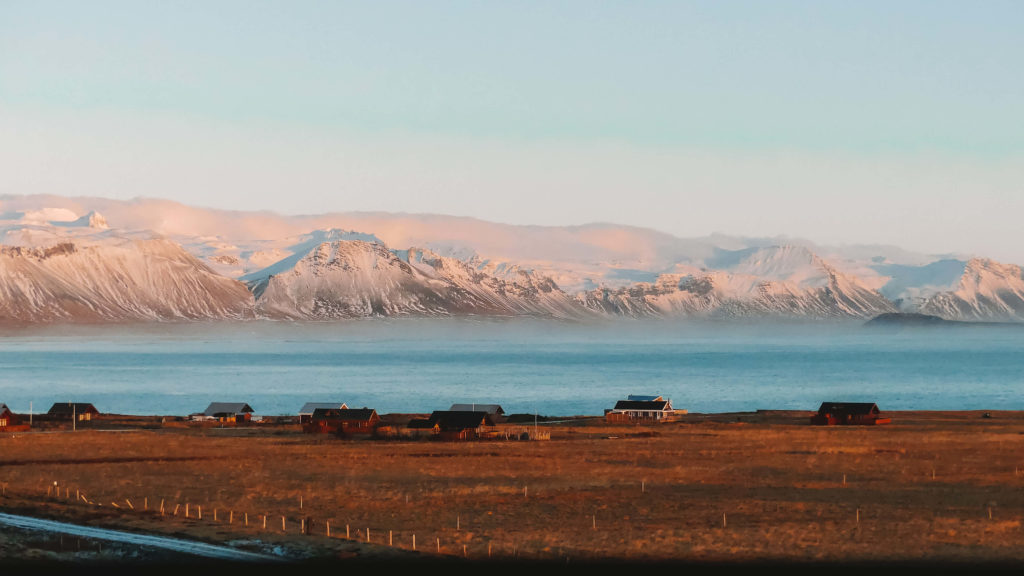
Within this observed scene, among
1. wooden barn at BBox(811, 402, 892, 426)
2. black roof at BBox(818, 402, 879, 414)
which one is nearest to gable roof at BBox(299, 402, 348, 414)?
wooden barn at BBox(811, 402, 892, 426)

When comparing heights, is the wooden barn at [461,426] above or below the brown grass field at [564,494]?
above

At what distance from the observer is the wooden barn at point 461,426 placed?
9300cm

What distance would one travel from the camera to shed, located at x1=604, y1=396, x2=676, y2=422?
118375mm

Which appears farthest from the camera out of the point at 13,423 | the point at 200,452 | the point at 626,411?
the point at 626,411

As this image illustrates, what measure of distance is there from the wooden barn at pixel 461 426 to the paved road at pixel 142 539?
47217 millimetres

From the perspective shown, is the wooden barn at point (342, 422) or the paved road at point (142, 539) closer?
the paved road at point (142, 539)

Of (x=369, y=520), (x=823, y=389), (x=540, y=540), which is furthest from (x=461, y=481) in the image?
(x=823, y=389)

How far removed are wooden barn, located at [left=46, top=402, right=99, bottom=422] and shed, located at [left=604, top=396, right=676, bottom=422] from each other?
46.6 metres

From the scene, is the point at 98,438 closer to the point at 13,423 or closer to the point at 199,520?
the point at 13,423

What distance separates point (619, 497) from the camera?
182ft

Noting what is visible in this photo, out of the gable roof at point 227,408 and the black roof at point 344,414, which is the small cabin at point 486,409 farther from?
the gable roof at point 227,408

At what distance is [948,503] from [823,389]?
136818 mm

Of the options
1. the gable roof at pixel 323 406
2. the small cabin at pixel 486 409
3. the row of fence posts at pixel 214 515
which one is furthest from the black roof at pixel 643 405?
the row of fence posts at pixel 214 515

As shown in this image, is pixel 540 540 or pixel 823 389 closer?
pixel 540 540
